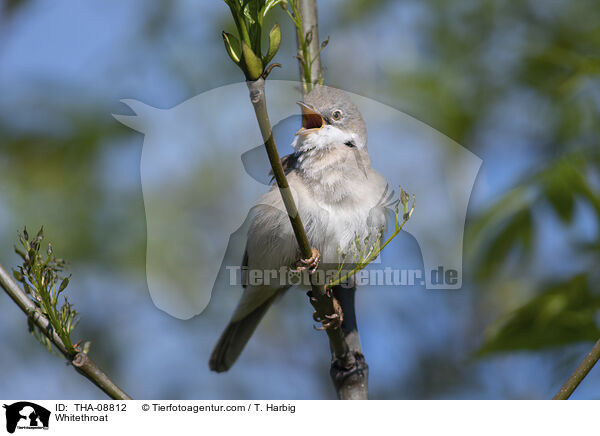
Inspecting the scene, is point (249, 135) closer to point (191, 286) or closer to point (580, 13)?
point (191, 286)

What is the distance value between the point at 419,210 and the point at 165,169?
1.27 m

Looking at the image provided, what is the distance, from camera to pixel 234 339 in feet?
14.0

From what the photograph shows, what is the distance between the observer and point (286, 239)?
3084 millimetres

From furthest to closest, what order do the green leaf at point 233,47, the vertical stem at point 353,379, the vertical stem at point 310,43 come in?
the vertical stem at point 310,43
the vertical stem at point 353,379
the green leaf at point 233,47

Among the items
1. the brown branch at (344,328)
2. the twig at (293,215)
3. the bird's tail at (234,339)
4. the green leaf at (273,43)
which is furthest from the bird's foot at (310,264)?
the bird's tail at (234,339)

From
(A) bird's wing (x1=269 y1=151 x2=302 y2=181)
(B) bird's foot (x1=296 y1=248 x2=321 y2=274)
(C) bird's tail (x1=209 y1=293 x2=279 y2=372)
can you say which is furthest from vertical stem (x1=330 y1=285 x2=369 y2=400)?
(C) bird's tail (x1=209 y1=293 x2=279 y2=372)

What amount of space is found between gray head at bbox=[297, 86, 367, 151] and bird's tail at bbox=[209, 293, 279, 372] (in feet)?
4.62

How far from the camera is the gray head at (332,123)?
3232 millimetres

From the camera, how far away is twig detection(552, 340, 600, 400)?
1.98 m

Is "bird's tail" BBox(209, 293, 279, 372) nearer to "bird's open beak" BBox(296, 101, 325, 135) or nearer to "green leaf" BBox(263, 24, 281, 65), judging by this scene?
"bird's open beak" BBox(296, 101, 325, 135)

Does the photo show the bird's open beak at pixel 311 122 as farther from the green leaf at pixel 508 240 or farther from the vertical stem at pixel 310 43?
the green leaf at pixel 508 240

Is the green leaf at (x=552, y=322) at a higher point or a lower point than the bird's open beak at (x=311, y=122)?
lower
